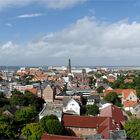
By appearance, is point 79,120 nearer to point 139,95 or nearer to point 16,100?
point 16,100

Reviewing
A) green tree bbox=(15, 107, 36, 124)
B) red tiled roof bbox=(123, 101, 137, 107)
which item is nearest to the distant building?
red tiled roof bbox=(123, 101, 137, 107)

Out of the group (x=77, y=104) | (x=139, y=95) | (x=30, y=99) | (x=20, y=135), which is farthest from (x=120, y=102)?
(x=20, y=135)

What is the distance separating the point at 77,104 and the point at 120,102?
515 inches

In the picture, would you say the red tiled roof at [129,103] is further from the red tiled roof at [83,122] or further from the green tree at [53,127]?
the green tree at [53,127]

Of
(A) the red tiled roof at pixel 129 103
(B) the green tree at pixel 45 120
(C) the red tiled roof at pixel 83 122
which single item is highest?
(B) the green tree at pixel 45 120

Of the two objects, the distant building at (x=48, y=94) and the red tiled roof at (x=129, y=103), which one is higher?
the distant building at (x=48, y=94)

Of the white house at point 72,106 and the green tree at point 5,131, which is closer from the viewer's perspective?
the green tree at point 5,131

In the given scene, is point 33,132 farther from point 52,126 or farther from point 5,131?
point 52,126

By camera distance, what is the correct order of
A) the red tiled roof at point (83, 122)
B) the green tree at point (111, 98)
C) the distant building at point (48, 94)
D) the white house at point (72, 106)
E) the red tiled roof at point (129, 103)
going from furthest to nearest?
the distant building at point (48, 94) → the green tree at point (111, 98) → the red tiled roof at point (129, 103) → the white house at point (72, 106) → the red tiled roof at point (83, 122)

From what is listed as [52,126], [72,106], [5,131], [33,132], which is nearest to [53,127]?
[52,126]

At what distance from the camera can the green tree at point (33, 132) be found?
33.2 meters

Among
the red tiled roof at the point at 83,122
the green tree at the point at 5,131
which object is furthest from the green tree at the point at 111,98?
the green tree at the point at 5,131

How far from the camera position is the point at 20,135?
38.8 meters

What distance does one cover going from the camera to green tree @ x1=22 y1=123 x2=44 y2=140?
3325cm
